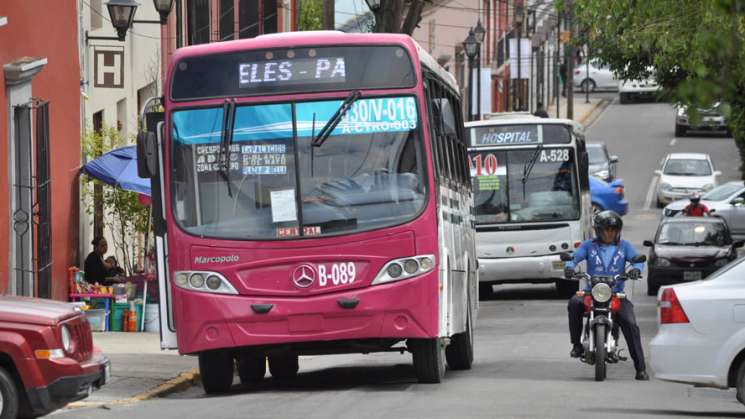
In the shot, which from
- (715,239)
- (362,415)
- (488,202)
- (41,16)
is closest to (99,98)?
(41,16)

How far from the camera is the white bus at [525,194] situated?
2764 centimetres

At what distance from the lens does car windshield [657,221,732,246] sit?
3081 centimetres

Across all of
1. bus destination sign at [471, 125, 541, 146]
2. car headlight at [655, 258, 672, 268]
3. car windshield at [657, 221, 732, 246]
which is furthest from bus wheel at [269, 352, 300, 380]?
car windshield at [657, 221, 732, 246]

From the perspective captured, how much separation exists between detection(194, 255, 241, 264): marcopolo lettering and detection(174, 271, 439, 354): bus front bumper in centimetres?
28

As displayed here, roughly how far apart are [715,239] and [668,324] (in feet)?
61.2

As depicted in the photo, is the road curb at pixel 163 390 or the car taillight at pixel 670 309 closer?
the car taillight at pixel 670 309

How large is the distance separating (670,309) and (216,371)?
4313 mm

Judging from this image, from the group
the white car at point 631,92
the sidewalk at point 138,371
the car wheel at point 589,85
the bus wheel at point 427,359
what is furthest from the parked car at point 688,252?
the car wheel at point 589,85

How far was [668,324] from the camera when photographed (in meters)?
12.7

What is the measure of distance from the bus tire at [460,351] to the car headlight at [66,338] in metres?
5.56

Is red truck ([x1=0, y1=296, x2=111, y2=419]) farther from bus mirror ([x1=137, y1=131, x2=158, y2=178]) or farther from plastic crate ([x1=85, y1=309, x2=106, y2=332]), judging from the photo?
plastic crate ([x1=85, y1=309, x2=106, y2=332])

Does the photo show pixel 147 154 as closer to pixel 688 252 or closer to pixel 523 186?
pixel 523 186

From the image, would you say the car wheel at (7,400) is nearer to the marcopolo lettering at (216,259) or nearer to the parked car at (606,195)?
the marcopolo lettering at (216,259)

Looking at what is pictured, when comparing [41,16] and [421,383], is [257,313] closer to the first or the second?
[421,383]
